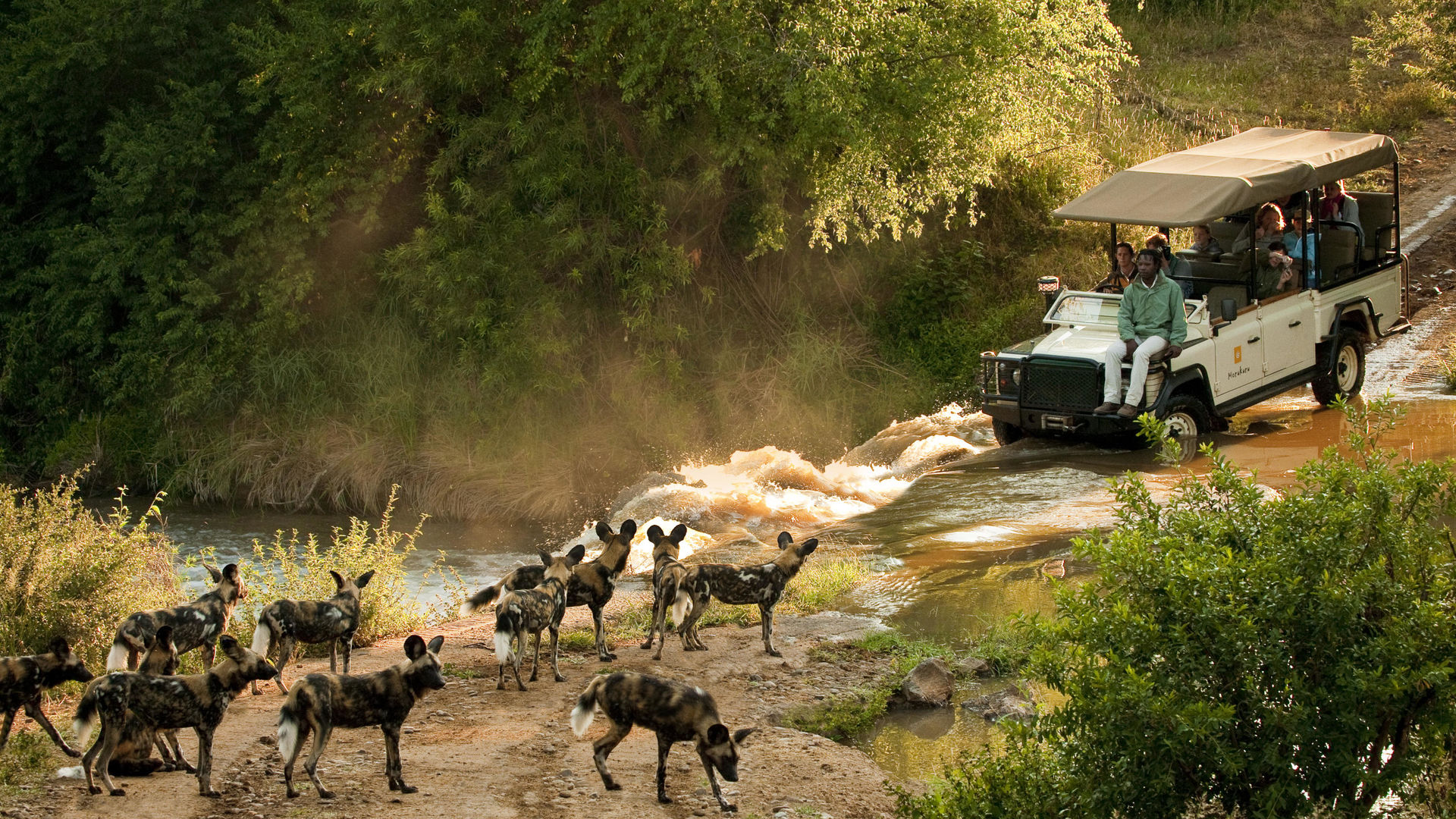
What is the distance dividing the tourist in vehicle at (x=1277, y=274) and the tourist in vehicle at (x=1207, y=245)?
63cm

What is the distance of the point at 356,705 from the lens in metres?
7.20

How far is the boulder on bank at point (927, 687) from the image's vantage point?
8867 millimetres

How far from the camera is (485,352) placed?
787 inches

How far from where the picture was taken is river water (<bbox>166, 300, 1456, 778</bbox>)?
36.0 feet

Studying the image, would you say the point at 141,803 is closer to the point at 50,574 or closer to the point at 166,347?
the point at 50,574

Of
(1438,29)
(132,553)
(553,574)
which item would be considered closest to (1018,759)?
(553,574)

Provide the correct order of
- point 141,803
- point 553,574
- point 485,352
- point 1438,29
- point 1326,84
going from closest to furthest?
→ point 141,803, point 553,574, point 485,352, point 1438,29, point 1326,84

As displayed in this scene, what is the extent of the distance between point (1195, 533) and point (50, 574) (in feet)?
26.3

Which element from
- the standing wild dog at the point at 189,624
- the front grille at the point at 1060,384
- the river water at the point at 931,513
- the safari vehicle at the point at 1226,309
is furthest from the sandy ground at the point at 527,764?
the safari vehicle at the point at 1226,309

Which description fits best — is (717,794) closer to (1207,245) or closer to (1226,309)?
(1226,309)

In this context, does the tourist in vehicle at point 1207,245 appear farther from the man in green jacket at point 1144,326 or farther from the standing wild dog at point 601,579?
the standing wild dog at point 601,579

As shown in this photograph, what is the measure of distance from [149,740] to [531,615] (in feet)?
7.98

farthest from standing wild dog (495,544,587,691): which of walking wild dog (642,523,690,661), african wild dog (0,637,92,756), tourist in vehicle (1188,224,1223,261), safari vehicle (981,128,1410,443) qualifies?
tourist in vehicle (1188,224,1223,261)

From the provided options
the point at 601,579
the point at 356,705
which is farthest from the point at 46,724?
the point at 601,579
